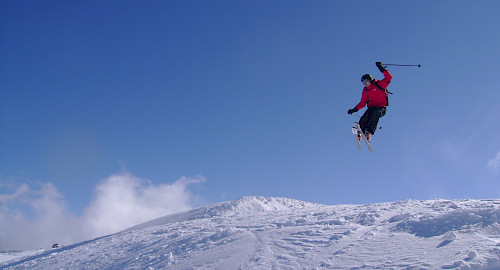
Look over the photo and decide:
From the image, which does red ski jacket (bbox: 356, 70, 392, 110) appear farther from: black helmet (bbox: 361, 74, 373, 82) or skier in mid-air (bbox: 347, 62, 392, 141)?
black helmet (bbox: 361, 74, 373, 82)

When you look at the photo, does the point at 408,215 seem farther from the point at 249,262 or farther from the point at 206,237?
the point at 206,237

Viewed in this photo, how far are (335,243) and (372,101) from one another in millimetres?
5462

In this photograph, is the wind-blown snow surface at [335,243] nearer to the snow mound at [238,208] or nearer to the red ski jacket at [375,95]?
the red ski jacket at [375,95]

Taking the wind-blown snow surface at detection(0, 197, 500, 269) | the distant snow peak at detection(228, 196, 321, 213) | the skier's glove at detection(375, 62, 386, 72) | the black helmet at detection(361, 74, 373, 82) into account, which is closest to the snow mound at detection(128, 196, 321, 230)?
the distant snow peak at detection(228, 196, 321, 213)

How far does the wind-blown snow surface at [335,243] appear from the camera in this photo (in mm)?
6883

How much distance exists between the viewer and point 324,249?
328 inches

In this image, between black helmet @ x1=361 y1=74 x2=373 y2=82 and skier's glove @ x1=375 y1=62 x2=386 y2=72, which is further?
black helmet @ x1=361 y1=74 x2=373 y2=82

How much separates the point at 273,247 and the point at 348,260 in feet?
7.93

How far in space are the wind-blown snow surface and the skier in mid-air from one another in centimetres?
303

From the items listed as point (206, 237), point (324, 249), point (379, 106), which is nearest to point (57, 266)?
point (206, 237)

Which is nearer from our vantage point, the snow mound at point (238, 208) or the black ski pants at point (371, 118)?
the black ski pants at point (371, 118)

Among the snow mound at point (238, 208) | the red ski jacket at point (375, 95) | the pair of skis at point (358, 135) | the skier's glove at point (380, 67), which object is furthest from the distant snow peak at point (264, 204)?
the skier's glove at point (380, 67)

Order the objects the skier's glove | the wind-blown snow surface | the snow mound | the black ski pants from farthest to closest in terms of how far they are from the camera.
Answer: the snow mound < the black ski pants < the skier's glove < the wind-blown snow surface

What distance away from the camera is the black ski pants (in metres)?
11.8
